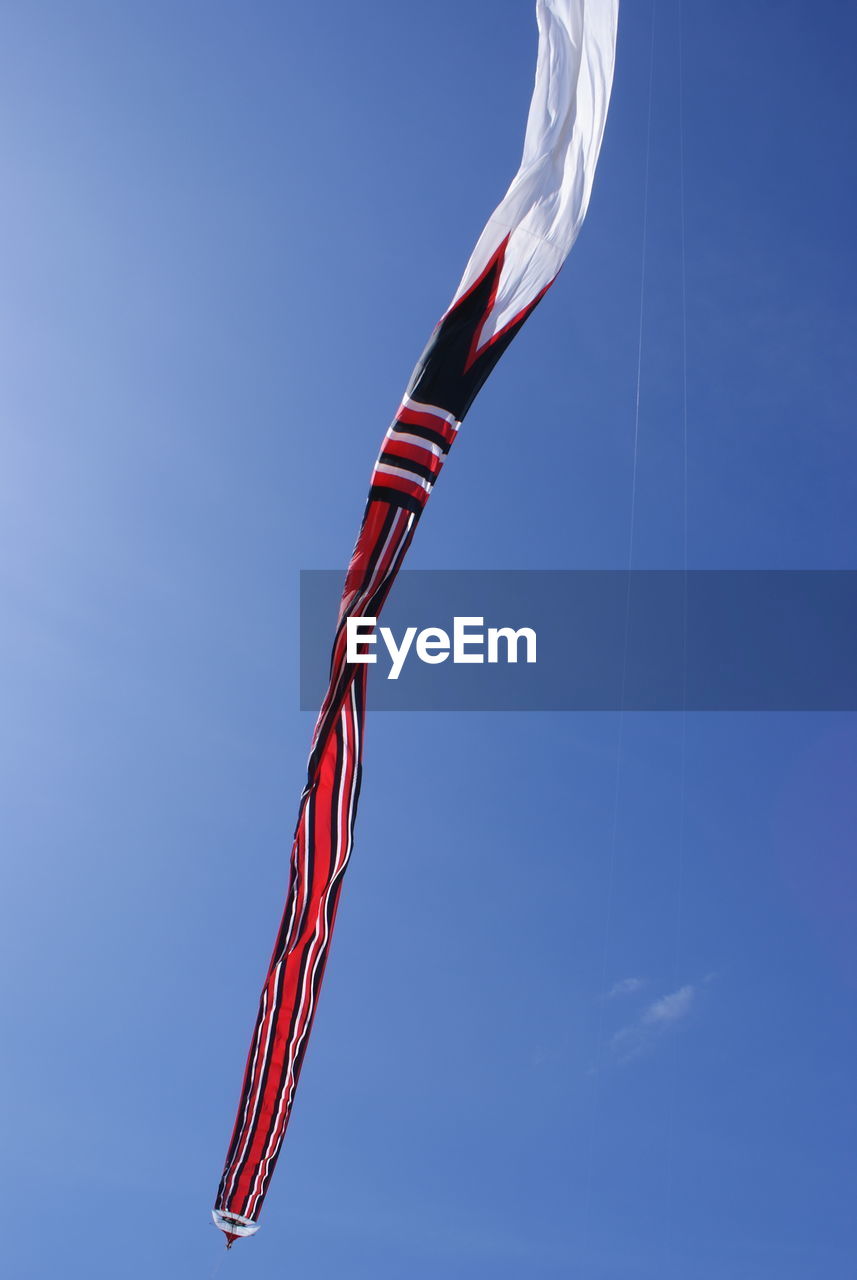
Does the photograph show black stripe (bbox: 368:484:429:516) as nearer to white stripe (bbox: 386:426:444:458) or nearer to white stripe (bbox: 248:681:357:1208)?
white stripe (bbox: 386:426:444:458)

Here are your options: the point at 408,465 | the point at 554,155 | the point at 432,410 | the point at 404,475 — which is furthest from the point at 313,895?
the point at 554,155

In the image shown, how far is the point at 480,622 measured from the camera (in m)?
14.2

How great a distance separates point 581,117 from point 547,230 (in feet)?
5.38

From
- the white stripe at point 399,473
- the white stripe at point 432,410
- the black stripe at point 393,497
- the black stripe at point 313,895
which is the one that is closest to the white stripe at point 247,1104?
the black stripe at point 313,895

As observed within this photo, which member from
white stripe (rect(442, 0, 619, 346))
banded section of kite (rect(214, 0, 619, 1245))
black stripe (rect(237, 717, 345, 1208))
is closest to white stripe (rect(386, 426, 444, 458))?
banded section of kite (rect(214, 0, 619, 1245))

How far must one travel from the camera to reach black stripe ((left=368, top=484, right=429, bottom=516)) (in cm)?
981

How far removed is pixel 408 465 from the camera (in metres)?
9.91

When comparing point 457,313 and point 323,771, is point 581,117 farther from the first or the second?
point 323,771

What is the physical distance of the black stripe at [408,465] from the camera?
9.90 meters

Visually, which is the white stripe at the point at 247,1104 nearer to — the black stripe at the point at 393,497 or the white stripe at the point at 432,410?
the black stripe at the point at 393,497

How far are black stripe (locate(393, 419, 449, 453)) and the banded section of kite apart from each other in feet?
0.04

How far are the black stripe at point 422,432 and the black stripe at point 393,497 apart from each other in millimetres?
709

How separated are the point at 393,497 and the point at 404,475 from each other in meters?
0.27

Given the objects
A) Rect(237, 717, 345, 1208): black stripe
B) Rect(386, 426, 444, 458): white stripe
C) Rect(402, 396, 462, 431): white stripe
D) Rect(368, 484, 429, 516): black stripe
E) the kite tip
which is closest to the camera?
Rect(237, 717, 345, 1208): black stripe
